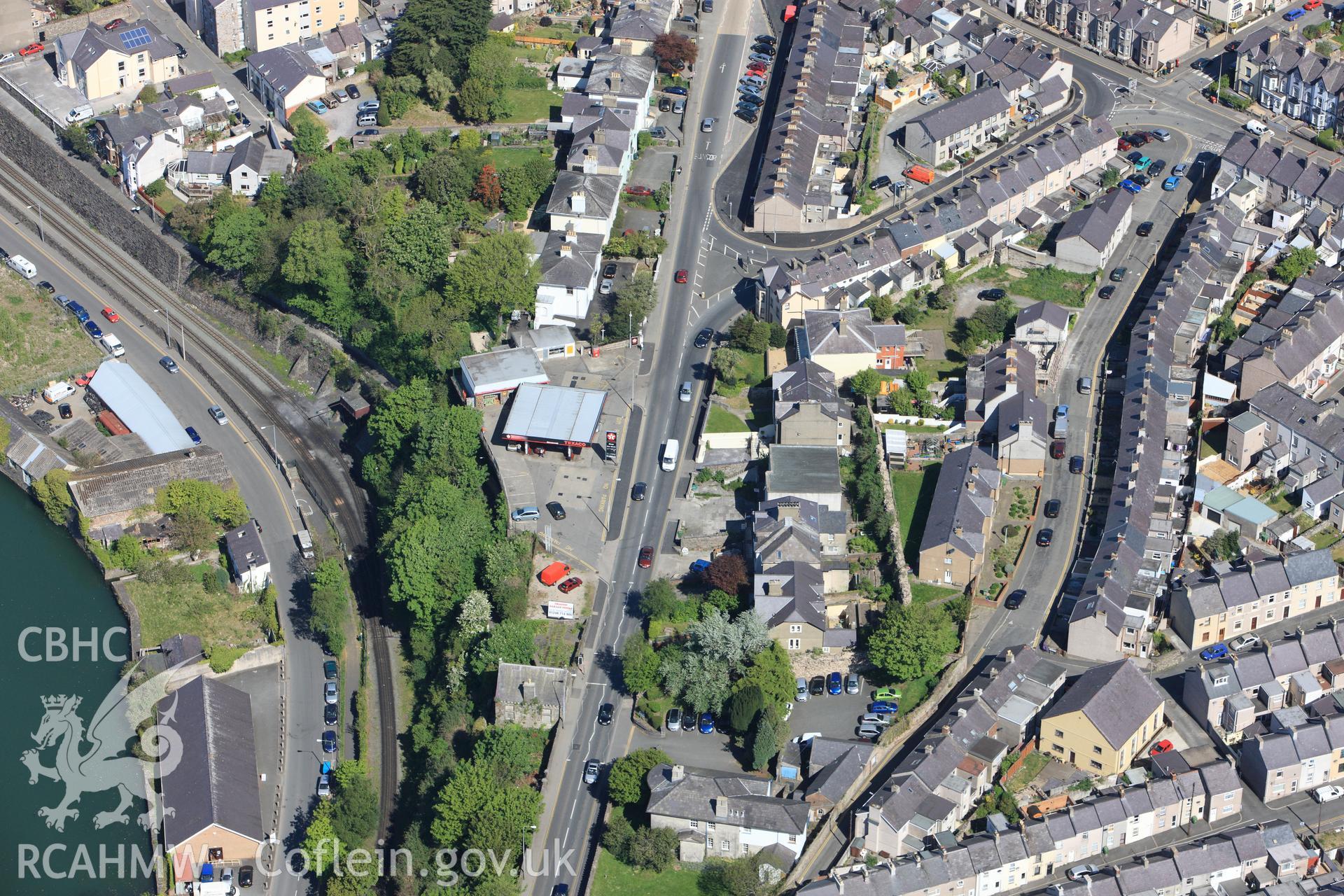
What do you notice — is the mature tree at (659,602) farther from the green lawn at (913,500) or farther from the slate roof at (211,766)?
the slate roof at (211,766)

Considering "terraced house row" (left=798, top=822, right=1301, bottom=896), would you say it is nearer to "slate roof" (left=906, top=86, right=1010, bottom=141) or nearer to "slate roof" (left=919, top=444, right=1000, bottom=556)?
"slate roof" (left=919, top=444, right=1000, bottom=556)

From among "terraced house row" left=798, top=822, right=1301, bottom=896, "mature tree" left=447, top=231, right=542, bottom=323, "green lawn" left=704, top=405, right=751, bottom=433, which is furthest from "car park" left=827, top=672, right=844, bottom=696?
"mature tree" left=447, top=231, right=542, bottom=323

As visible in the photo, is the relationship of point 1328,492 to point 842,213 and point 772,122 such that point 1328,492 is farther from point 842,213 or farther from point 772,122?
point 772,122

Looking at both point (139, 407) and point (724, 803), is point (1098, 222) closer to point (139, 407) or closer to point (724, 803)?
point (724, 803)

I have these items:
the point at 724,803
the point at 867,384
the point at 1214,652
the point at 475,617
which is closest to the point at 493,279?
the point at 867,384

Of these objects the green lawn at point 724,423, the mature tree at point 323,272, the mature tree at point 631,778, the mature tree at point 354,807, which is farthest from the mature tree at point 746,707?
the mature tree at point 323,272
